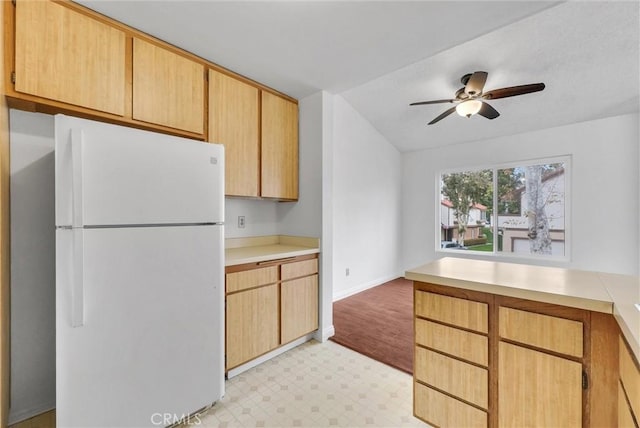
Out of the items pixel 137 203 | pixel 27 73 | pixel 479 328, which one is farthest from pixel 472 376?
pixel 27 73

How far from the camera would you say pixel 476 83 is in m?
2.54

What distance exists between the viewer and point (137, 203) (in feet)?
4.66

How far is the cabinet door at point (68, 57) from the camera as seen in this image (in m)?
1.39

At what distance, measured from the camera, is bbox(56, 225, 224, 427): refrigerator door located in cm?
125

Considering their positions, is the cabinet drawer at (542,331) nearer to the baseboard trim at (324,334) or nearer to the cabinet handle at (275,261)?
the cabinet handle at (275,261)

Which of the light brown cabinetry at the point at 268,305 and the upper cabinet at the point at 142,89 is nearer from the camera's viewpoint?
the upper cabinet at the point at 142,89

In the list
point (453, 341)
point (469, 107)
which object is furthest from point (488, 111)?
point (453, 341)

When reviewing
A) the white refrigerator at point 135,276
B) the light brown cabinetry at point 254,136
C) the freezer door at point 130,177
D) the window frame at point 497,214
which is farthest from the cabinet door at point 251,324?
the window frame at point 497,214

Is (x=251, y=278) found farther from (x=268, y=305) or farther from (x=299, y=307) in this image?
(x=299, y=307)

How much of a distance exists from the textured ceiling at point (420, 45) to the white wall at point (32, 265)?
89 cm

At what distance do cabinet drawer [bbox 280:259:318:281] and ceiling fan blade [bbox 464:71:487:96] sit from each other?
7.23 ft

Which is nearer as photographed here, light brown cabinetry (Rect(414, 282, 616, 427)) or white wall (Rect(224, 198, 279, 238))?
light brown cabinetry (Rect(414, 282, 616, 427))

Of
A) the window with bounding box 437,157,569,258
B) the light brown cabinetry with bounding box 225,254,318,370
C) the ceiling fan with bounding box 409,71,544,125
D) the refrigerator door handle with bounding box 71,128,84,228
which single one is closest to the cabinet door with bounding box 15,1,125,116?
the refrigerator door handle with bounding box 71,128,84,228

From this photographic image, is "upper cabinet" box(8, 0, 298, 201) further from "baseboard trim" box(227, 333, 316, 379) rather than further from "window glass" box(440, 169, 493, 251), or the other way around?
"window glass" box(440, 169, 493, 251)
